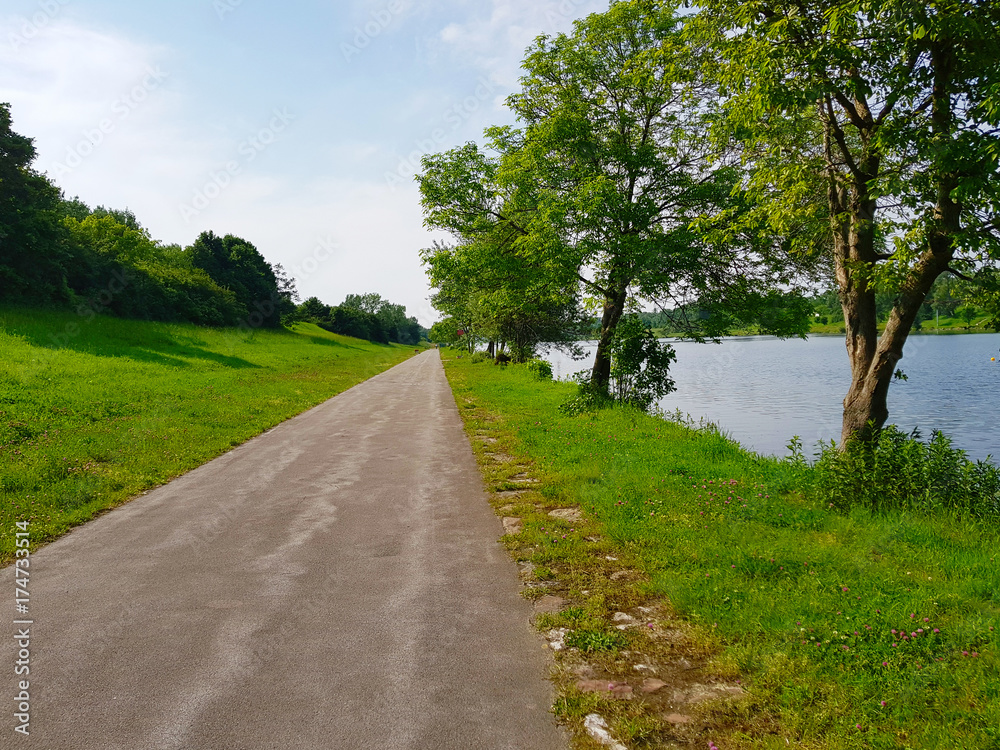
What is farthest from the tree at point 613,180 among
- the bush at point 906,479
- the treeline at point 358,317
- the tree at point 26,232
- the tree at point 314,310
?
the tree at point 314,310

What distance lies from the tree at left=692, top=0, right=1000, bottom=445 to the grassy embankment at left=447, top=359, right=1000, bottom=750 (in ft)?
8.19

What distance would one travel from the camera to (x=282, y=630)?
176 inches

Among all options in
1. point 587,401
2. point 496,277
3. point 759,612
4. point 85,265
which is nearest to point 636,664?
point 759,612

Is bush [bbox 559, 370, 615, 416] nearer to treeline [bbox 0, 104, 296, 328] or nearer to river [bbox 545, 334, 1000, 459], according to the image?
river [bbox 545, 334, 1000, 459]

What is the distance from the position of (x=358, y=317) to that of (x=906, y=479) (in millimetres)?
109780

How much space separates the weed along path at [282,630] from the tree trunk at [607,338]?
994cm

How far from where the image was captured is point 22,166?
105 feet

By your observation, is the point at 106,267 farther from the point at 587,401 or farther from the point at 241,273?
the point at 587,401

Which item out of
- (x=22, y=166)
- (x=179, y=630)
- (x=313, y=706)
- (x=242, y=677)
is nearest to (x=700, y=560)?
(x=313, y=706)

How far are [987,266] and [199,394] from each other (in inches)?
812

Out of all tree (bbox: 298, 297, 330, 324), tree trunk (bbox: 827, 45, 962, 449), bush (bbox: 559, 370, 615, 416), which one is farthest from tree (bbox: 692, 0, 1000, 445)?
tree (bbox: 298, 297, 330, 324)

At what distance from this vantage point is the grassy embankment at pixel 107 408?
820 centimetres

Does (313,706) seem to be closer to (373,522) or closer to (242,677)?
(242,677)

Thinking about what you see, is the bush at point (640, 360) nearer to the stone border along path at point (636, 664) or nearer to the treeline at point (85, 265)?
the stone border along path at point (636, 664)
